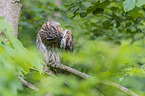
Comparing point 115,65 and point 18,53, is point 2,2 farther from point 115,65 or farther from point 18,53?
point 115,65

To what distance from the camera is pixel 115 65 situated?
1.91 feet

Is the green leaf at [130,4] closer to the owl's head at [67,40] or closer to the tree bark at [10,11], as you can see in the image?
the owl's head at [67,40]

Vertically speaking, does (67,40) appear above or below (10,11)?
below

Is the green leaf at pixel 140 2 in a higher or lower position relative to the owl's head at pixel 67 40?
higher

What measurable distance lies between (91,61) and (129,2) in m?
1.25

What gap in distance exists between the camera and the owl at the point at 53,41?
206cm

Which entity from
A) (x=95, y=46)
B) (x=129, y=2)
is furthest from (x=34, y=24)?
(x=95, y=46)

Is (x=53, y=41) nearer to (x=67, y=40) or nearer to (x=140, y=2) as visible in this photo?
(x=67, y=40)

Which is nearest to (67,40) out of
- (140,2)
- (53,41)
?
(53,41)

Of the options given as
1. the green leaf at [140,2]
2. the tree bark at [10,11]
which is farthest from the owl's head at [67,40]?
the green leaf at [140,2]

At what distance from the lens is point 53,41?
209 cm

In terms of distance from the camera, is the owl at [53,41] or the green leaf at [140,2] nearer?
the green leaf at [140,2]

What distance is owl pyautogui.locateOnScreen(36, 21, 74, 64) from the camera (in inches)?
81.1

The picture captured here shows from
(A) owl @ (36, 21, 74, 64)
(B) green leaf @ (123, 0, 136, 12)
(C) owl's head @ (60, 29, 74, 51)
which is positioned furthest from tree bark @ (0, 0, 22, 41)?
(B) green leaf @ (123, 0, 136, 12)
